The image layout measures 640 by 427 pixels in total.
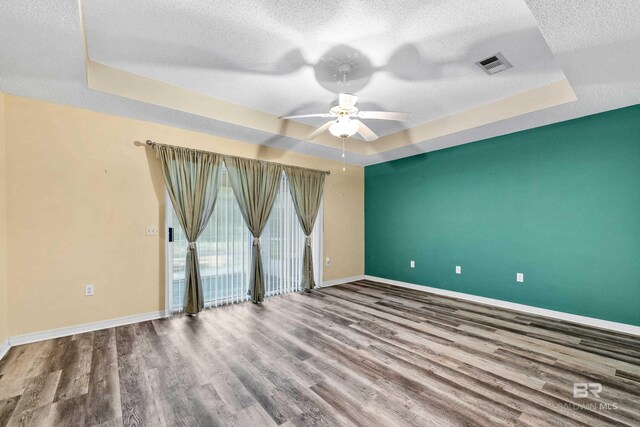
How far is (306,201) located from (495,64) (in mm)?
3352

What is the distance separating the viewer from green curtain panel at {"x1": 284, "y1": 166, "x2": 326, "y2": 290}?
16.2ft

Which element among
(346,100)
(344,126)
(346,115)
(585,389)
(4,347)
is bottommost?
(585,389)

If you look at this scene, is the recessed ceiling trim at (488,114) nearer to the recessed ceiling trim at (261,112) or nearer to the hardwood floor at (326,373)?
the recessed ceiling trim at (261,112)

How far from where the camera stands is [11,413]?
5.86 feet

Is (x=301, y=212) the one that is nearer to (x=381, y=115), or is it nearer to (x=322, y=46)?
(x=381, y=115)

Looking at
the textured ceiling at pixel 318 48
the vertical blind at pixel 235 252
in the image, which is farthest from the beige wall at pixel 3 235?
the vertical blind at pixel 235 252

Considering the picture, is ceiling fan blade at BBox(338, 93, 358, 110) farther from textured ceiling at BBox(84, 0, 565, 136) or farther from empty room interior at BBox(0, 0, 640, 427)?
textured ceiling at BBox(84, 0, 565, 136)

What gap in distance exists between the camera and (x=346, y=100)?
8.46ft

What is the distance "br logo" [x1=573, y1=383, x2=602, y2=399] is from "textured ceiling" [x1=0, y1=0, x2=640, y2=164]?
263 centimetres

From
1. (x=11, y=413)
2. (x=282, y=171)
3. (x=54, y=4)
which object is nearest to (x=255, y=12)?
(x=54, y=4)

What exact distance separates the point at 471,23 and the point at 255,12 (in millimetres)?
1701

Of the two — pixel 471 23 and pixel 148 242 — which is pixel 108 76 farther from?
pixel 471 23
